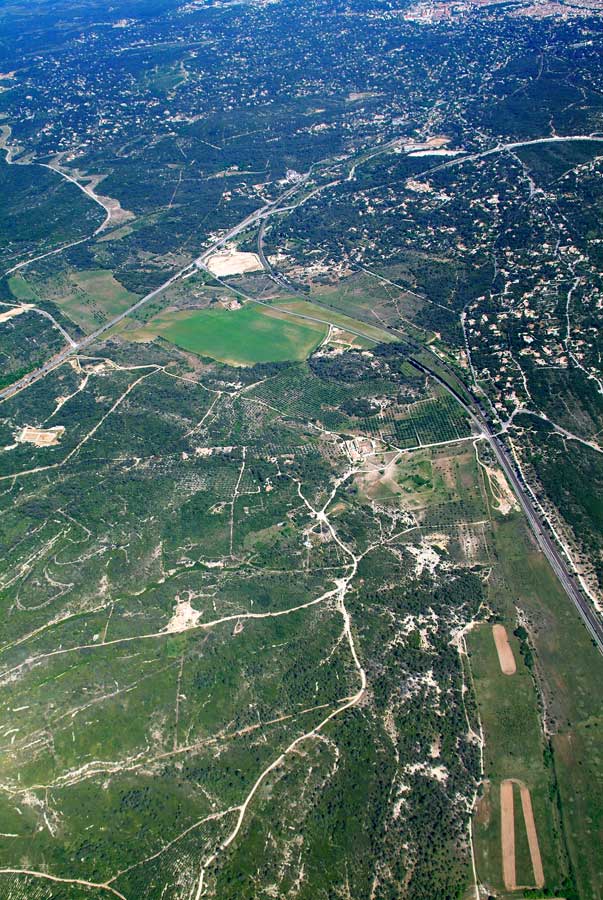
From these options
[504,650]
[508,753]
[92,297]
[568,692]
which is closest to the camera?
[508,753]

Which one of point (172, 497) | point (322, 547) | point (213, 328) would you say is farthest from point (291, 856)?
point (213, 328)

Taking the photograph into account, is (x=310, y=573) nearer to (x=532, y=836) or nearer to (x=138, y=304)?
(x=532, y=836)

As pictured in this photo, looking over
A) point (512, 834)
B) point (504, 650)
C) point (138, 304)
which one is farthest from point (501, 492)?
point (138, 304)

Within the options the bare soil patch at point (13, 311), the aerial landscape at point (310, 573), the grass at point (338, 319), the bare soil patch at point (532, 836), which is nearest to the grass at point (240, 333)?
the aerial landscape at point (310, 573)

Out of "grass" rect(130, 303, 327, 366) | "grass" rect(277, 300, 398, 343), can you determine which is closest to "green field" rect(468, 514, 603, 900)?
"grass" rect(277, 300, 398, 343)

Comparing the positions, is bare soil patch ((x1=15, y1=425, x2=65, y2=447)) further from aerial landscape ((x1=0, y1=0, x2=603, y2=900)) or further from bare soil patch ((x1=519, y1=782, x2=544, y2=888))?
bare soil patch ((x1=519, y1=782, x2=544, y2=888))
